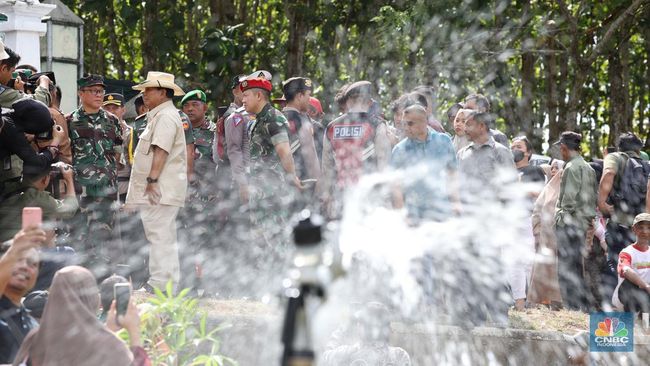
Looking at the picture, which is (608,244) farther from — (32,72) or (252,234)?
(32,72)

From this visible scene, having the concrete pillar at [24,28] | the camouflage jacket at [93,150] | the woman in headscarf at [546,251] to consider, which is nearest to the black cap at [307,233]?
the camouflage jacket at [93,150]

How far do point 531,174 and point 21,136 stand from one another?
17.8 feet

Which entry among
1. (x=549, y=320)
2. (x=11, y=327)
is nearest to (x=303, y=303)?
(x=11, y=327)

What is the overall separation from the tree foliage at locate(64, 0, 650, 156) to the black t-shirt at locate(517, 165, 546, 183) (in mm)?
6010

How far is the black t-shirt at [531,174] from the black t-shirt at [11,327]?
6.17m

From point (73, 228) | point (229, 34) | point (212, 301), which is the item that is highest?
point (229, 34)

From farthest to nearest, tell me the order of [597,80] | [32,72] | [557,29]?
[597,80]
[557,29]
[32,72]

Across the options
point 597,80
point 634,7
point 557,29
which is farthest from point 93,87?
point 597,80

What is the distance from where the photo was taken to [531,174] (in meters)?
11.5

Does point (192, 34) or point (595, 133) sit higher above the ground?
point (192, 34)

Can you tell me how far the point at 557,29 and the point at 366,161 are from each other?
11.9 meters

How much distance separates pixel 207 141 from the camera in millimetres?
11203

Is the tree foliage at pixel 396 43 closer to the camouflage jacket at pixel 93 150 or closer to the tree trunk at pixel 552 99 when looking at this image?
the tree trunk at pixel 552 99

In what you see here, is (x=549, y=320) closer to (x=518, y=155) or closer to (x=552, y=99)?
(x=518, y=155)
